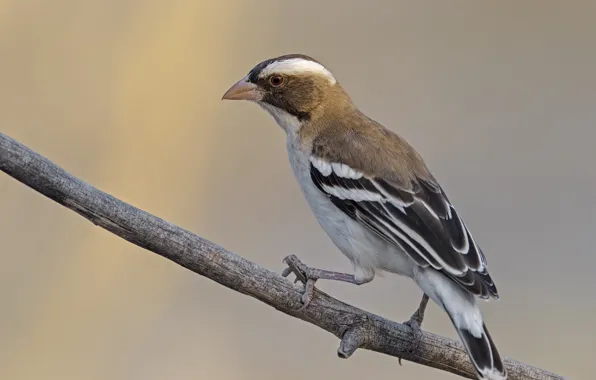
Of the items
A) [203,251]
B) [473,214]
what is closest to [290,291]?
[203,251]

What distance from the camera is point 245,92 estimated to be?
12.5 ft

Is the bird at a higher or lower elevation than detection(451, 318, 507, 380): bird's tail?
higher

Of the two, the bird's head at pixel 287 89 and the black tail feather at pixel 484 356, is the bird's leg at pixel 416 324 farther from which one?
the bird's head at pixel 287 89

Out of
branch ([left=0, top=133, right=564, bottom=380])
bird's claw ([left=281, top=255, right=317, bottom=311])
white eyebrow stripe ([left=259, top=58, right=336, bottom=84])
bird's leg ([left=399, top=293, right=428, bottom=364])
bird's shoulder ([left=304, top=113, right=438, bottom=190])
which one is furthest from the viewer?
white eyebrow stripe ([left=259, top=58, right=336, bottom=84])

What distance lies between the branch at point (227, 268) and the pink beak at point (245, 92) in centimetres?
103

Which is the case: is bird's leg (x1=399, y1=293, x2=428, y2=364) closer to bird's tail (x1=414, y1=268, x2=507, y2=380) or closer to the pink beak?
bird's tail (x1=414, y1=268, x2=507, y2=380)

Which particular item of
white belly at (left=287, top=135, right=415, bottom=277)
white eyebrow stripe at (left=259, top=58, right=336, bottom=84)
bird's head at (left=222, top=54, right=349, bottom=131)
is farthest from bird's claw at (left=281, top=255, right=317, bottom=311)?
white eyebrow stripe at (left=259, top=58, right=336, bottom=84)

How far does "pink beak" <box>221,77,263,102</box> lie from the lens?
12.5 feet

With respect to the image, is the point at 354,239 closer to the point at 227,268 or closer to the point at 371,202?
the point at 371,202

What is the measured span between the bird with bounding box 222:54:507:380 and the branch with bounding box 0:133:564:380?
0.11m

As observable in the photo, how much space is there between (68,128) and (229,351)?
6.19ft

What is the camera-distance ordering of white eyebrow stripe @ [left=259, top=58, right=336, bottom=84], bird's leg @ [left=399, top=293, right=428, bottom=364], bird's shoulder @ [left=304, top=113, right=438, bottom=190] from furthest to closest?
1. white eyebrow stripe @ [left=259, top=58, right=336, bottom=84]
2. bird's shoulder @ [left=304, top=113, right=438, bottom=190]
3. bird's leg @ [left=399, top=293, right=428, bottom=364]

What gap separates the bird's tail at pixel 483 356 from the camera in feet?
9.55

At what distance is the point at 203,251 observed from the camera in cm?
289
